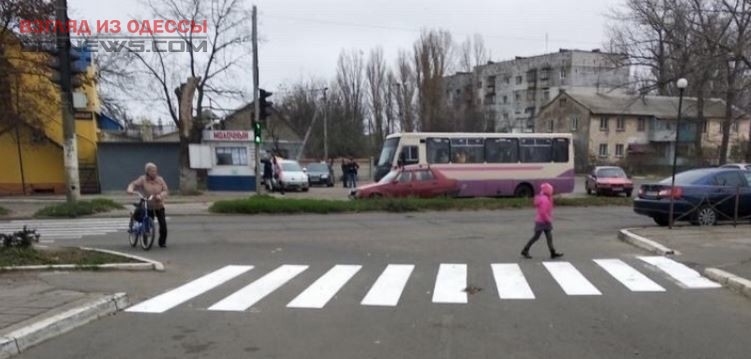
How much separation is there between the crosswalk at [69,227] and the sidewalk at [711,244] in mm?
13709

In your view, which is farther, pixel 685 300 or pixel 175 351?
pixel 685 300

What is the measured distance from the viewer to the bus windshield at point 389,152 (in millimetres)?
26156

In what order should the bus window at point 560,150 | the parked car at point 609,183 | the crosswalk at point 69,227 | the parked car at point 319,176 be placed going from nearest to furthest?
the crosswalk at point 69,227 < the bus window at point 560,150 < the parked car at point 609,183 < the parked car at point 319,176

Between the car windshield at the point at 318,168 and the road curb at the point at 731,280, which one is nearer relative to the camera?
the road curb at the point at 731,280

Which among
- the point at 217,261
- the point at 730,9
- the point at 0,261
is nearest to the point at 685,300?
the point at 217,261

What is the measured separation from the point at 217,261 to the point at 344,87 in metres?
61.9

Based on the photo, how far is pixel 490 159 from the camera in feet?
85.4

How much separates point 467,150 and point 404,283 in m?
18.3

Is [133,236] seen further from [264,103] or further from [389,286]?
[264,103]

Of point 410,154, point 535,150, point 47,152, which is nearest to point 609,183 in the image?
point 535,150

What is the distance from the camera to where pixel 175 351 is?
503 cm

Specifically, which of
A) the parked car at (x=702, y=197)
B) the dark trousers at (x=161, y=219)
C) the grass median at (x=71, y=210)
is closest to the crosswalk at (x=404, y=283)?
the dark trousers at (x=161, y=219)

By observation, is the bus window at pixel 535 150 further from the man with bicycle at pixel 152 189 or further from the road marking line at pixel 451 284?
the man with bicycle at pixel 152 189

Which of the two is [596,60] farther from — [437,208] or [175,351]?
[175,351]
